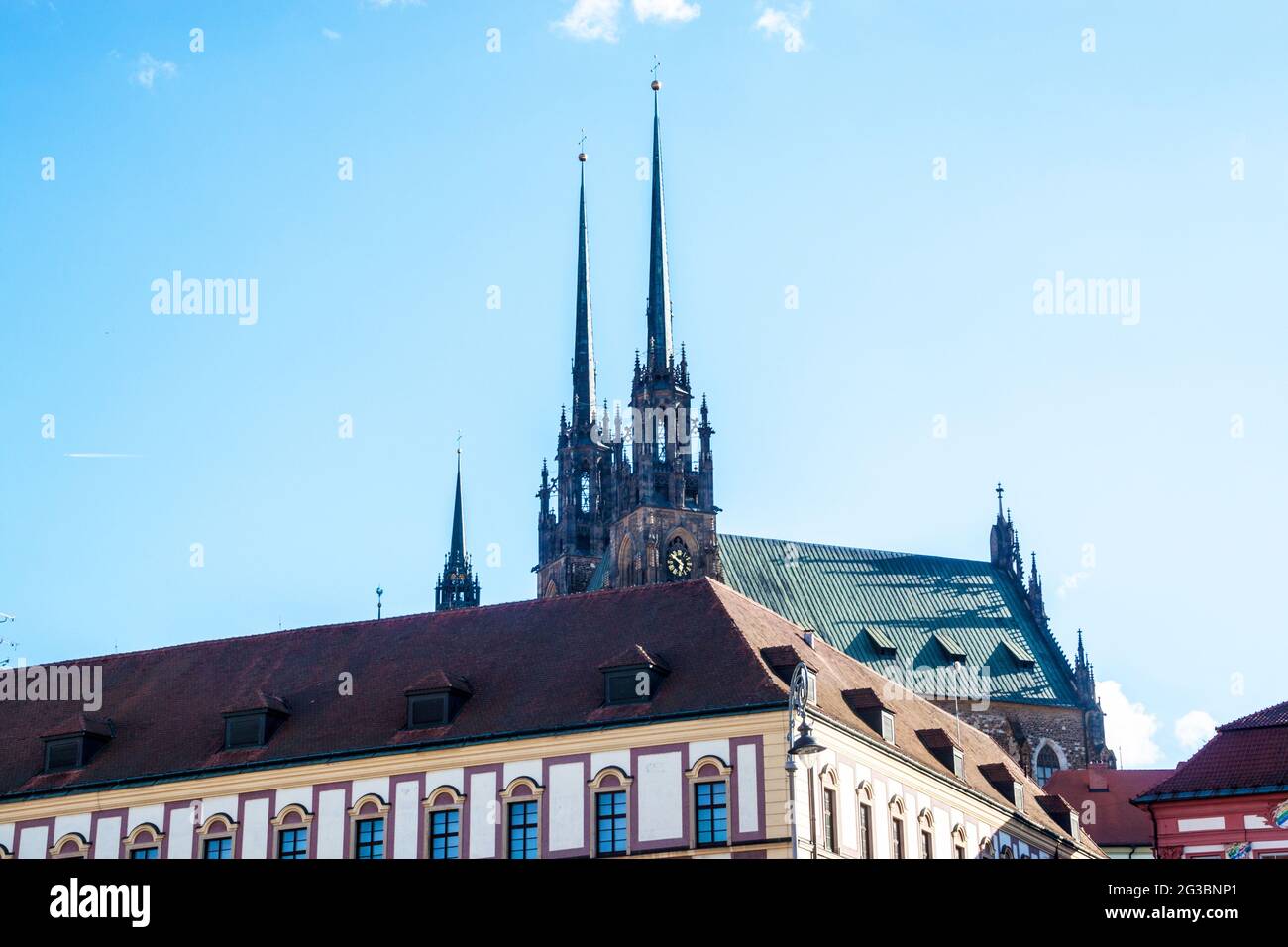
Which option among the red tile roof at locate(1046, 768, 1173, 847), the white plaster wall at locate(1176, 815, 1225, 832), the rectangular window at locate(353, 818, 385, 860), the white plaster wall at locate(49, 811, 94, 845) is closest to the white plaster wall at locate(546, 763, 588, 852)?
the rectangular window at locate(353, 818, 385, 860)

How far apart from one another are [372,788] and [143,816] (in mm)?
6345

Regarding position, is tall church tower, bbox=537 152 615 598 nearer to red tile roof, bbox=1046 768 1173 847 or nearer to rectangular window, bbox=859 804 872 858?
red tile roof, bbox=1046 768 1173 847

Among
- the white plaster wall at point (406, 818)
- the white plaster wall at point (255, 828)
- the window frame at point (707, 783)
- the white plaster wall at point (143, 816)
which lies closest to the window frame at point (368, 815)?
the white plaster wall at point (406, 818)

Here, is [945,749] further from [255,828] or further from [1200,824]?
[255,828]

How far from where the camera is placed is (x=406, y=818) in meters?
46.8

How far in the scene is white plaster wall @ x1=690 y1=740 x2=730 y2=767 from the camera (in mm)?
44719

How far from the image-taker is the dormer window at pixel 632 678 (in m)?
46.4

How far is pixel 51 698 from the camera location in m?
55.1

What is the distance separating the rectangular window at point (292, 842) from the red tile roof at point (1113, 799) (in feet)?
142

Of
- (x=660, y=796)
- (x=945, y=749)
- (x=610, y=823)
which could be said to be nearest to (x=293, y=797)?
(x=610, y=823)

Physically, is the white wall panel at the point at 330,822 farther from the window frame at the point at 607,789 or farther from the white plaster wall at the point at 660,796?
the white plaster wall at the point at 660,796

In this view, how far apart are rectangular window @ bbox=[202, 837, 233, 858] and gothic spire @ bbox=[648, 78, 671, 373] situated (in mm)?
52580

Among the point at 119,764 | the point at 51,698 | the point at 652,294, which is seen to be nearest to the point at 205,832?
the point at 119,764
